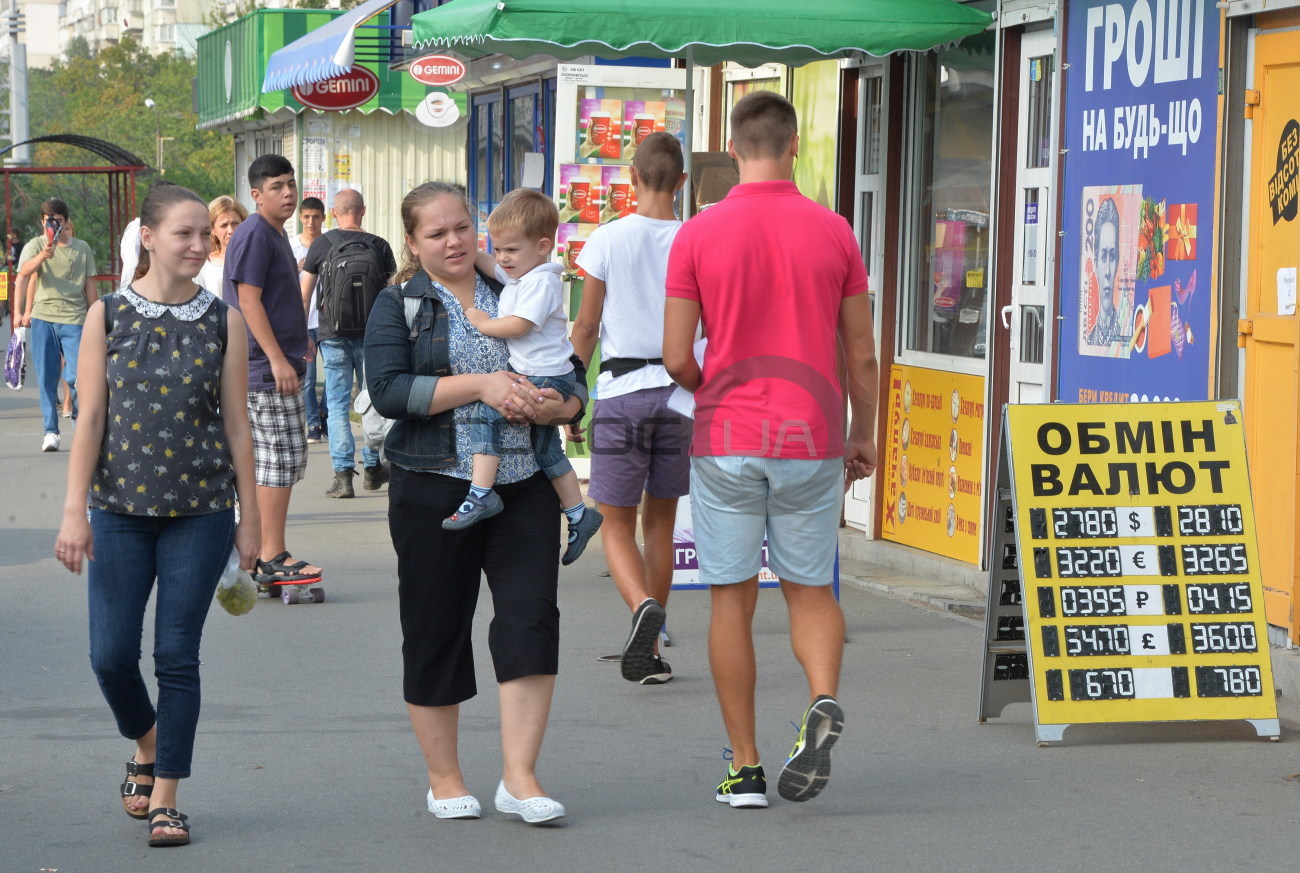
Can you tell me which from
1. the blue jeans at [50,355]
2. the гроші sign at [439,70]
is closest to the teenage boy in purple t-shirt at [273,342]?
the гроші sign at [439,70]

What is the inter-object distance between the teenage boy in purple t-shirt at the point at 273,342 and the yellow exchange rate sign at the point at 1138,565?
12.1 feet

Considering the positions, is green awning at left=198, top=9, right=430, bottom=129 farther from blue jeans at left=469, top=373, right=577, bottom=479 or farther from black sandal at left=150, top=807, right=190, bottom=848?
black sandal at left=150, top=807, right=190, bottom=848

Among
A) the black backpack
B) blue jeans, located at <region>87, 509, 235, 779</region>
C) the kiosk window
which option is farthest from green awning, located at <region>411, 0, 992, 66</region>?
blue jeans, located at <region>87, 509, 235, 779</region>

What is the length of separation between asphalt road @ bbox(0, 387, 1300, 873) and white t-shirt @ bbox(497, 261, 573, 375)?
1.27 meters

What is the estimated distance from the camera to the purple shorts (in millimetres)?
7195

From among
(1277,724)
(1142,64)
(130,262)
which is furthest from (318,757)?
(130,262)

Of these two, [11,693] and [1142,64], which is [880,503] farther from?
[11,693]

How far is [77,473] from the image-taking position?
4.99m

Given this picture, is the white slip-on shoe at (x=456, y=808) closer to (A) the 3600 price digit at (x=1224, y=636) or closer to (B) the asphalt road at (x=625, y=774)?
(B) the asphalt road at (x=625, y=774)

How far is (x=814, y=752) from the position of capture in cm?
514

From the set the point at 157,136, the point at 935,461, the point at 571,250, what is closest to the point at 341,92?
the point at 571,250

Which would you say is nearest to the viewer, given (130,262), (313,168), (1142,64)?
(1142,64)

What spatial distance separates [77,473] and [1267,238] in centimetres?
452

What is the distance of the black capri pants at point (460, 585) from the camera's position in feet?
17.0
